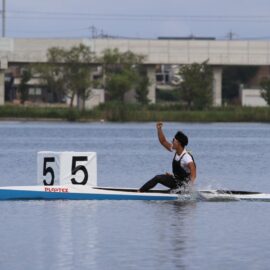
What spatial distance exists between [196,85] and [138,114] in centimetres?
1111

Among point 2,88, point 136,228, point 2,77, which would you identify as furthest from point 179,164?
point 2,77

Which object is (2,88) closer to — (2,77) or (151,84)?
(2,77)

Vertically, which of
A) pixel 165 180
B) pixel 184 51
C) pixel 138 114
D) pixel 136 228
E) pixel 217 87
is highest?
pixel 184 51

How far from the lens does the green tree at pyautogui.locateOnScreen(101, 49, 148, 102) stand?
11538 cm

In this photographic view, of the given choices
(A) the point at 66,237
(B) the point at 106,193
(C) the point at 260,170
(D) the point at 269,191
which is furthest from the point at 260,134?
(A) the point at 66,237

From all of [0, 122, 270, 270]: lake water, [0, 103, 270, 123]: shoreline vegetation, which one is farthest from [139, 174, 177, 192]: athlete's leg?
[0, 103, 270, 123]: shoreline vegetation

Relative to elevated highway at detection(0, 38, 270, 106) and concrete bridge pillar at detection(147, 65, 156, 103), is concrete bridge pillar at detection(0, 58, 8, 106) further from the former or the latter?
concrete bridge pillar at detection(147, 65, 156, 103)

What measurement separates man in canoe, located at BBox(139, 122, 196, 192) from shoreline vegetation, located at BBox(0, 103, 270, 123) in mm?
68284

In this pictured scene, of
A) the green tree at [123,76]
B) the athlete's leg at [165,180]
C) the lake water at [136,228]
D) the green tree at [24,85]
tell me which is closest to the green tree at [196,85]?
the green tree at [123,76]

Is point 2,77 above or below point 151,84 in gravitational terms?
above

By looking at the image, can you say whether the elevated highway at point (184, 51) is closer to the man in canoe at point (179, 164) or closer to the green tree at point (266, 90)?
the green tree at point (266, 90)

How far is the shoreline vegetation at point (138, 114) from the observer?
102 meters

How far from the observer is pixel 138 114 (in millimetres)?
103062

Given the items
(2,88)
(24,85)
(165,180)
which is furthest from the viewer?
(24,85)
